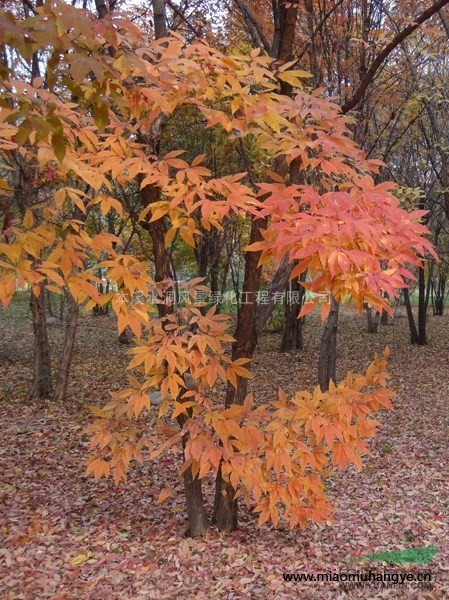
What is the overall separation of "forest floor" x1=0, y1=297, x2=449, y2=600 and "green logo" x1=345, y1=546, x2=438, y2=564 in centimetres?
5

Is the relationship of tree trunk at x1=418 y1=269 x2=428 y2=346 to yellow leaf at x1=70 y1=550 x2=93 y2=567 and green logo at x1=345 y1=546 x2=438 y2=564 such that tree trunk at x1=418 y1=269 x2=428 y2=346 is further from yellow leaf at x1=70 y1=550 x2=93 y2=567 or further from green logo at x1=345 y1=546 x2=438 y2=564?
yellow leaf at x1=70 y1=550 x2=93 y2=567

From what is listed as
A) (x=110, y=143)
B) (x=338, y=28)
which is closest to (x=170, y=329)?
(x=110, y=143)

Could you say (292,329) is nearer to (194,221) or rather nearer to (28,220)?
(194,221)

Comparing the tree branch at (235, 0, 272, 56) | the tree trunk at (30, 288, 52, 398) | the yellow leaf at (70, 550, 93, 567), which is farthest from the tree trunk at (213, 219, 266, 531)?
the tree trunk at (30, 288, 52, 398)

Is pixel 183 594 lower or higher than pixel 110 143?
lower

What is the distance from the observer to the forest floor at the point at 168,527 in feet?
8.84

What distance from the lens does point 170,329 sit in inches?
93.4

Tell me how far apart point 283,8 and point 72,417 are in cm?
483

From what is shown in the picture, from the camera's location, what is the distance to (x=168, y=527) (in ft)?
10.9

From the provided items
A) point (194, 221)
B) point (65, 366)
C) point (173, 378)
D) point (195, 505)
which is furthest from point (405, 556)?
point (65, 366)

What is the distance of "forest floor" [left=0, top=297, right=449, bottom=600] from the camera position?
8.84ft

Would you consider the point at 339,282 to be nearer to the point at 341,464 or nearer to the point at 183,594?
the point at 341,464

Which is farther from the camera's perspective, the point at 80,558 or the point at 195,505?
the point at 195,505

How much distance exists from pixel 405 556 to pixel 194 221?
7.90 ft
